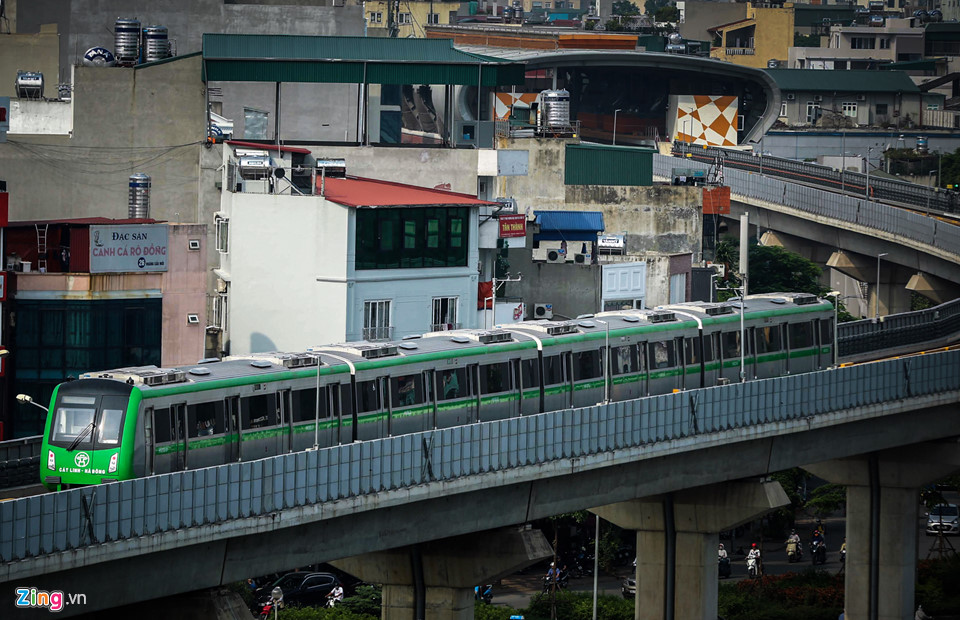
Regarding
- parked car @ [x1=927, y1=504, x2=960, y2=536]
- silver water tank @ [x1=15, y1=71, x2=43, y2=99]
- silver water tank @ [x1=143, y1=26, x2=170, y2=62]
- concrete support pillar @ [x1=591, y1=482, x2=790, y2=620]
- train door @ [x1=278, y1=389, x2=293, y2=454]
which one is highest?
silver water tank @ [x1=143, y1=26, x2=170, y2=62]

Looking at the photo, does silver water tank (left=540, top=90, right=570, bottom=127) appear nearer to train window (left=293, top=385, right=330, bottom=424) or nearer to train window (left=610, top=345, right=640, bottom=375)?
train window (left=610, top=345, right=640, bottom=375)

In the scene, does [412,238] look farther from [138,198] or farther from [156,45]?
[156,45]

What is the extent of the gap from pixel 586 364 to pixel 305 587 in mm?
21115

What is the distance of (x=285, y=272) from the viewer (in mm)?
63750

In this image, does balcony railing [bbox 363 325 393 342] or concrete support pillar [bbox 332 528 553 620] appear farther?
balcony railing [bbox 363 325 393 342]

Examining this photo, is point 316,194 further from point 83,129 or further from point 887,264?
point 887,264

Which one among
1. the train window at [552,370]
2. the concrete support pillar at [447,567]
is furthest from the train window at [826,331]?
the concrete support pillar at [447,567]

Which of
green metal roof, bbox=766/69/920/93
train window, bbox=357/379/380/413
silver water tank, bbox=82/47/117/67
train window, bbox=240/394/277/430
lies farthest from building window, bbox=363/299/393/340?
green metal roof, bbox=766/69/920/93

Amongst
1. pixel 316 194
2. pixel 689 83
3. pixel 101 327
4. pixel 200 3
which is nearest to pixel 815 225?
pixel 689 83

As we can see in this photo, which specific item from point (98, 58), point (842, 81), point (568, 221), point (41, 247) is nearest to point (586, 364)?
point (41, 247)

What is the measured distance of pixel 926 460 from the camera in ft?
228

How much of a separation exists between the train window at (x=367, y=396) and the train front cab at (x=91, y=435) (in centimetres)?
772

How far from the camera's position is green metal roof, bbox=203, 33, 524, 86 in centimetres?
7675

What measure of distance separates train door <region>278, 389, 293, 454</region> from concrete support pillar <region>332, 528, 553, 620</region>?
27.3ft
